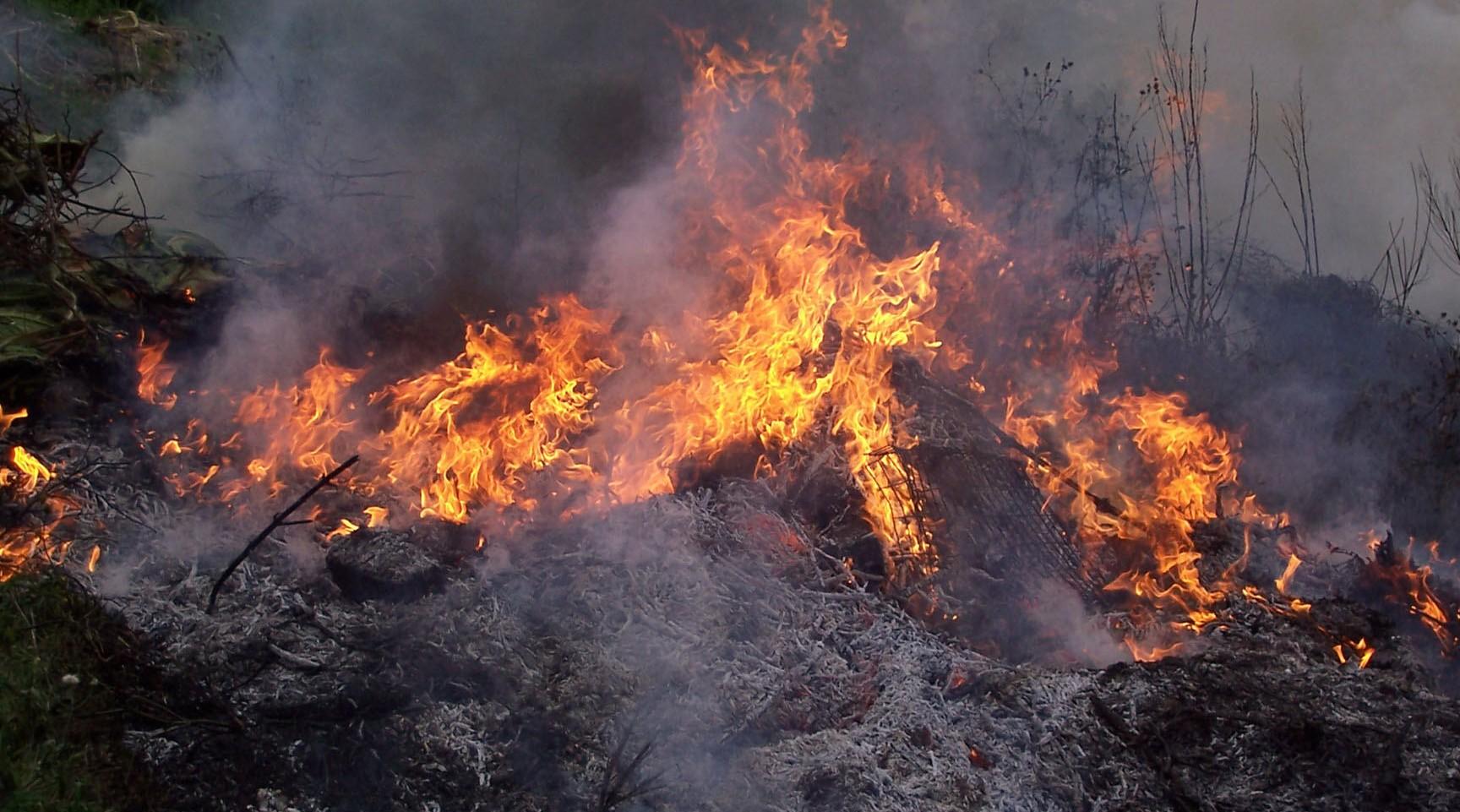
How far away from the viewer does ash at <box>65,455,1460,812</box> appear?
3.90 m

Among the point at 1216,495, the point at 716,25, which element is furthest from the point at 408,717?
the point at 716,25

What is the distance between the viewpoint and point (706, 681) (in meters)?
4.45

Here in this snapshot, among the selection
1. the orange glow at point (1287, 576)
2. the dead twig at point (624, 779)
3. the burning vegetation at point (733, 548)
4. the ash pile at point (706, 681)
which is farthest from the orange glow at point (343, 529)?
the orange glow at point (1287, 576)

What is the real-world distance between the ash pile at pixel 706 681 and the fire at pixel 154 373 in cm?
53

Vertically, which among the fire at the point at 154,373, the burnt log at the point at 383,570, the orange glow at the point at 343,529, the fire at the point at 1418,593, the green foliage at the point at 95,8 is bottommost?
the burnt log at the point at 383,570

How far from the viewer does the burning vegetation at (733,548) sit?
13.5ft

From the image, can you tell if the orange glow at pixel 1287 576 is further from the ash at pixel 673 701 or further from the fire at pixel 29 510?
the fire at pixel 29 510

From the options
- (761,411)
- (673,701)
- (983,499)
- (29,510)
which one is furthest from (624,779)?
(29,510)

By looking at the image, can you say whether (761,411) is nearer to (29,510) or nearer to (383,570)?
(383,570)

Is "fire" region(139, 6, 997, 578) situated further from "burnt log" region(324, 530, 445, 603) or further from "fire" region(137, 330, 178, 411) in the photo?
"burnt log" region(324, 530, 445, 603)

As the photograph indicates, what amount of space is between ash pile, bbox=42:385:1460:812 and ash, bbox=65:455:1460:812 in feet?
0.04

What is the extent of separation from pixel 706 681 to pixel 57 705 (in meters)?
2.57

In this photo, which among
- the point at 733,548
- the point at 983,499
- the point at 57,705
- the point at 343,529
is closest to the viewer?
the point at 57,705

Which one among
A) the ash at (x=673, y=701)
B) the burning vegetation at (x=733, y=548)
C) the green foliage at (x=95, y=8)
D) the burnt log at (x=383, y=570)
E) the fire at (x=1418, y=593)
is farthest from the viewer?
the green foliage at (x=95, y=8)
